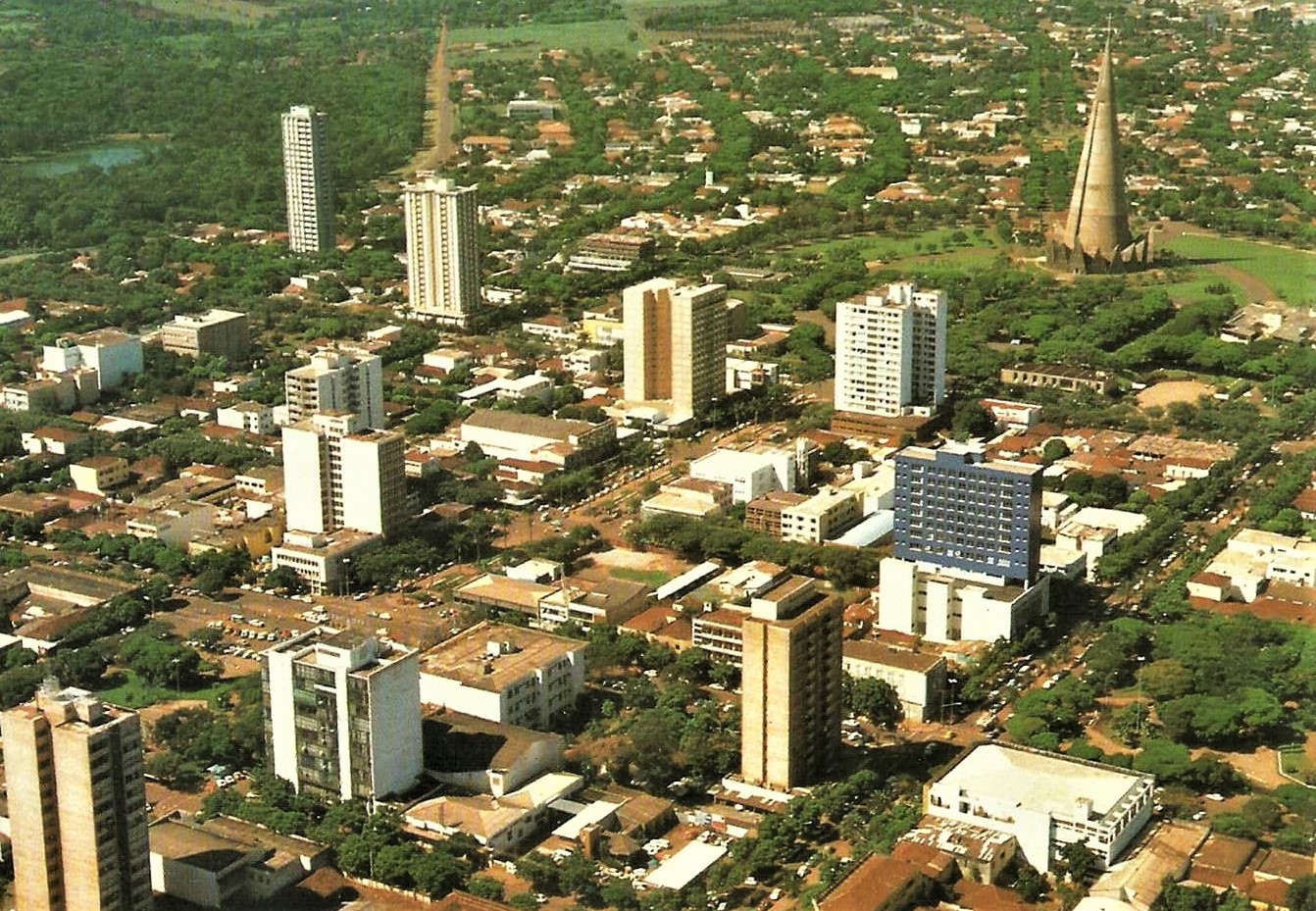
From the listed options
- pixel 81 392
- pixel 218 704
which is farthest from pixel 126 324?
pixel 218 704

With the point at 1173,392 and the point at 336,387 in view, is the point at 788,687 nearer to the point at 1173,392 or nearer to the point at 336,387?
the point at 336,387

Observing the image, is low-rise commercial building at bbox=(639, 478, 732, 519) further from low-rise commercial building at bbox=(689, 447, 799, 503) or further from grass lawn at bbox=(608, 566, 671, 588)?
grass lawn at bbox=(608, 566, 671, 588)

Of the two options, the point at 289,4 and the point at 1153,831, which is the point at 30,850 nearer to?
the point at 1153,831

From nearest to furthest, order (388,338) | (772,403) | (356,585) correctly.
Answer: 1. (356,585)
2. (772,403)
3. (388,338)

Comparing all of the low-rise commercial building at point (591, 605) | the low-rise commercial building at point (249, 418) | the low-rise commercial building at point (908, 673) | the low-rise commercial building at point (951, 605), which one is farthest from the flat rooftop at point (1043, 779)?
the low-rise commercial building at point (249, 418)

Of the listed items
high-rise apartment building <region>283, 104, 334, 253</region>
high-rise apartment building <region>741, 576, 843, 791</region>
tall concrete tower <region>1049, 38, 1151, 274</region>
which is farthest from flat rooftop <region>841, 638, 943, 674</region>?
high-rise apartment building <region>283, 104, 334, 253</region>

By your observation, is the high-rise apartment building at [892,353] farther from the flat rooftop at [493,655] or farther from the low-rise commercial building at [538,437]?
the flat rooftop at [493,655]
